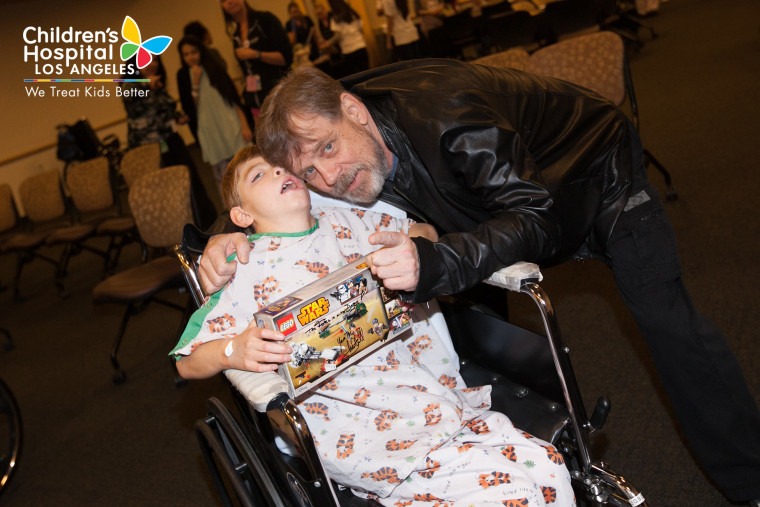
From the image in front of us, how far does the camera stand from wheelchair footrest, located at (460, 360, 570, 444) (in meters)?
1.35

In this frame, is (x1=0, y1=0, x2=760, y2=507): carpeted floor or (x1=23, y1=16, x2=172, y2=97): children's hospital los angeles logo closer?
(x1=0, y1=0, x2=760, y2=507): carpeted floor

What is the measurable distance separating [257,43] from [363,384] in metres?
3.68

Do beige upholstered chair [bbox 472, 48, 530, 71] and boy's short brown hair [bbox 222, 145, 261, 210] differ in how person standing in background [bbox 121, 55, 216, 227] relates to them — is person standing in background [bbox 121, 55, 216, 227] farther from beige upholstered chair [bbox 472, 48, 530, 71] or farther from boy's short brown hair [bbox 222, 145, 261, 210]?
boy's short brown hair [bbox 222, 145, 261, 210]

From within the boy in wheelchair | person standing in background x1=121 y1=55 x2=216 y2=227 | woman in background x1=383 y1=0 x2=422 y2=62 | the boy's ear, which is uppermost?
woman in background x1=383 y1=0 x2=422 y2=62

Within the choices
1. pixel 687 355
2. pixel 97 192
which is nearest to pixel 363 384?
pixel 687 355

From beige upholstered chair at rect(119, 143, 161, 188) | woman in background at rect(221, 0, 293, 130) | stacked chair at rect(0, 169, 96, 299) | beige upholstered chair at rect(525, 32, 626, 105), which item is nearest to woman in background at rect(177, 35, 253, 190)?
woman in background at rect(221, 0, 293, 130)

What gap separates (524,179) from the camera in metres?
1.38

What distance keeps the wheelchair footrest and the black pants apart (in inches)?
14.0

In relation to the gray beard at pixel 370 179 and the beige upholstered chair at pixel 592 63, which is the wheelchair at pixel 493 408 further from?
the beige upholstered chair at pixel 592 63

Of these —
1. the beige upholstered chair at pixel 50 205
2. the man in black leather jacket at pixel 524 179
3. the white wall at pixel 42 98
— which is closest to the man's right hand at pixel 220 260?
the man in black leather jacket at pixel 524 179

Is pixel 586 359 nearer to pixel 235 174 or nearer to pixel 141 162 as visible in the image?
pixel 235 174

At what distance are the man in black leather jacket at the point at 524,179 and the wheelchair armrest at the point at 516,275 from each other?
2 cm

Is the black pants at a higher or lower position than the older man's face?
lower

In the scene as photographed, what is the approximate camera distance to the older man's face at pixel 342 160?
1.47m
